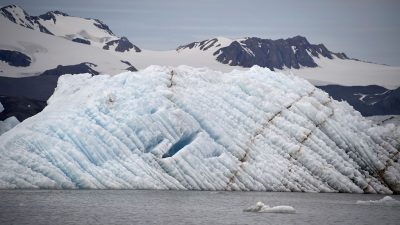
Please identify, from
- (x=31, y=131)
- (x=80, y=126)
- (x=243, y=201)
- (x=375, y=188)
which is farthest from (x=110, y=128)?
(x=375, y=188)

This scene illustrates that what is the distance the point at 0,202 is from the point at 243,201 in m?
17.7

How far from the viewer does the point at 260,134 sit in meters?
60.2

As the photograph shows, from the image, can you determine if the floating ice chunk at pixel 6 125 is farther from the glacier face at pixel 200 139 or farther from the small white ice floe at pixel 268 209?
the small white ice floe at pixel 268 209

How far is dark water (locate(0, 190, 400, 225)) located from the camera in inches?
1667

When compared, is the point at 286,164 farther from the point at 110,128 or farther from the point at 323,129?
the point at 110,128

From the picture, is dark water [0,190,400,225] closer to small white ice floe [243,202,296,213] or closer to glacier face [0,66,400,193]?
small white ice floe [243,202,296,213]

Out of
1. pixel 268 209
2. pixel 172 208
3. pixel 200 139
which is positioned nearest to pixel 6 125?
pixel 200 139

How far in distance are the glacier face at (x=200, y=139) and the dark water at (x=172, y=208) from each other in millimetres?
1295

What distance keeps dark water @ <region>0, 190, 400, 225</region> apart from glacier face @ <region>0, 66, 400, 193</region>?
1.30m

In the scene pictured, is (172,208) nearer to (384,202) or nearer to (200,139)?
(200,139)

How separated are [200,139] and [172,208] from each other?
33.2ft

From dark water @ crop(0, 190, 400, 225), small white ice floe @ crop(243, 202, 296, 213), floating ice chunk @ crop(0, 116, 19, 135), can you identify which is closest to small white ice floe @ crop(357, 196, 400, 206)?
dark water @ crop(0, 190, 400, 225)

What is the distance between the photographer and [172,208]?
48469mm

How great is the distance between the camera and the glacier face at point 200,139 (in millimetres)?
54375
